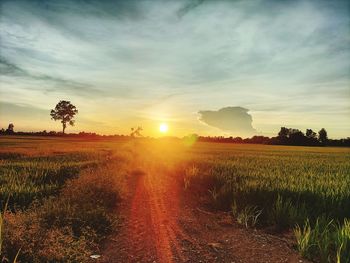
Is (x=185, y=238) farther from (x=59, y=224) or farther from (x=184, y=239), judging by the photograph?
(x=59, y=224)

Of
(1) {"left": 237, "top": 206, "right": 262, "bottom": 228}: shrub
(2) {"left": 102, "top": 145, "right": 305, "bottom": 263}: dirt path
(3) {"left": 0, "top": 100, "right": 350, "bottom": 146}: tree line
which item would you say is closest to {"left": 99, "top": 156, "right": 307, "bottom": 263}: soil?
(2) {"left": 102, "top": 145, "right": 305, "bottom": 263}: dirt path

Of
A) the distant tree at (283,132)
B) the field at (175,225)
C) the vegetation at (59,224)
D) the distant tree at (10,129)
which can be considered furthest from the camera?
the distant tree at (283,132)

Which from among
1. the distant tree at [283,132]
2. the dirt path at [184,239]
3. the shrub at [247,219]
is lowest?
the dirt path at [184,239]

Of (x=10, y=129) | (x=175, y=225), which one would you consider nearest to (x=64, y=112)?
(x=10, y=129)

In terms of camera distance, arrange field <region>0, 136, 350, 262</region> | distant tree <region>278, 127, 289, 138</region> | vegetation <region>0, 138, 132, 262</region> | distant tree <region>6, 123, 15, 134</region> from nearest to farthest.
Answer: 1. vegetation <region>0, 138, 132, 262</region>
2. field <region>0, 136, 350, 262</region>
3. distant tree <region>6, 123, 15, 134</region>
4. distant tree <region>278, 127, 289, 138</region>

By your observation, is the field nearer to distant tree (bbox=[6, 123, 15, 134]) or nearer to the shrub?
the shrub

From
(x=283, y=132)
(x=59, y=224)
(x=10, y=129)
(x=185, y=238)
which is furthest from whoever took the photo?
(x=283, y=132)

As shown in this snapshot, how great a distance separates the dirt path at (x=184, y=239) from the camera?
6852 millimetres

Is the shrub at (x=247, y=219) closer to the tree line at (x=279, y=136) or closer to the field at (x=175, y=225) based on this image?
the field at (x=175, y=225)

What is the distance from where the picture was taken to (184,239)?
316 inches

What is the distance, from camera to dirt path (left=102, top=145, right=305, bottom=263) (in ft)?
22.5

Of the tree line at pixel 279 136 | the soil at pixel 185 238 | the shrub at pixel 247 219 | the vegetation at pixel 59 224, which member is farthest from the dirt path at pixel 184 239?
the tree line at pixel 279 136

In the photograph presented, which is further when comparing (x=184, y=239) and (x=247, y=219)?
(x=247, y=219)

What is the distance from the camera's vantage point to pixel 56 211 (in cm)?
847
